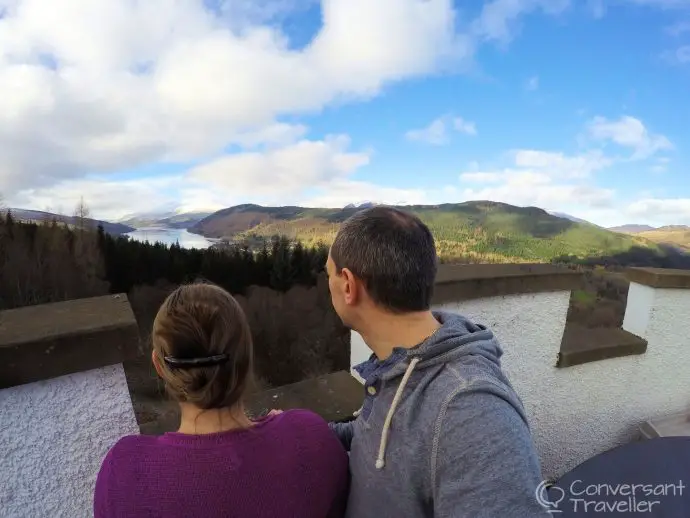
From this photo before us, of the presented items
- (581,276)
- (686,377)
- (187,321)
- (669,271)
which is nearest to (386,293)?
(187,321)

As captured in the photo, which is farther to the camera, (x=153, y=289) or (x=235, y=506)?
(x=153, y=289)

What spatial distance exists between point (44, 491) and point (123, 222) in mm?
9586

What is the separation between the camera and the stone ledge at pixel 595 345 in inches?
100

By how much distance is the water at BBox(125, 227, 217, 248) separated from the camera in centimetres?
737

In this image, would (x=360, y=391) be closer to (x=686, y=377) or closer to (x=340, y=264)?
(x=340, y=264)

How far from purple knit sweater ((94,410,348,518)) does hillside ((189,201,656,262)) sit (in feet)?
13.5

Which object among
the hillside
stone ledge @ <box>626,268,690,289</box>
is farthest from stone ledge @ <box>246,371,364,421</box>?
the hillside

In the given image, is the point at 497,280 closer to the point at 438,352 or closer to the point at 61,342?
the point at 438,352

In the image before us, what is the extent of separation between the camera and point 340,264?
980 millimetres

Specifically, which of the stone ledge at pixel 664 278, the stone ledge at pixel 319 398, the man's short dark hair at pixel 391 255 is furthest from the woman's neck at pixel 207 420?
the stone ledge at pixel 664 278

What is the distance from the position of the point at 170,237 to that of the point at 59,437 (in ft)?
24.4

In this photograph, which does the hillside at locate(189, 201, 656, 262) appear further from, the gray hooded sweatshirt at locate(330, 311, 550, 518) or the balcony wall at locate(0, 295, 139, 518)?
the gray hooded sweatshirt at locate(330, 311, 550, 518)

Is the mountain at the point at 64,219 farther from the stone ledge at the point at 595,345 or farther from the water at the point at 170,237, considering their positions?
the stone ledge at the point at 595,345

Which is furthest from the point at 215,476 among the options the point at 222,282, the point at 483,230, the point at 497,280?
the point at 483,230
